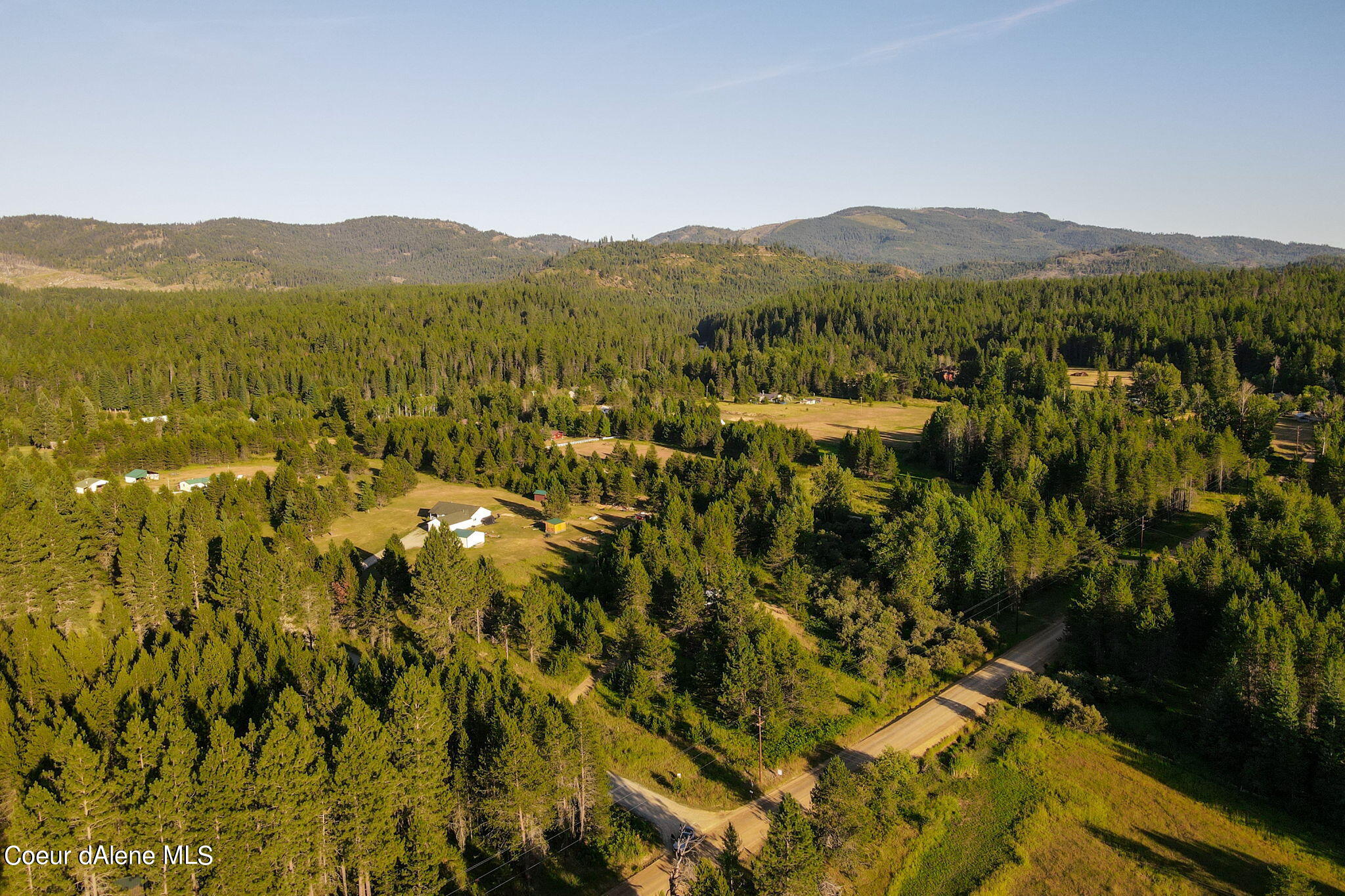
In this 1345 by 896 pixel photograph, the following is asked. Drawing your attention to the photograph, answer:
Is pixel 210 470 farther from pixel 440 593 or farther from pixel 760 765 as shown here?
pixel 760 765

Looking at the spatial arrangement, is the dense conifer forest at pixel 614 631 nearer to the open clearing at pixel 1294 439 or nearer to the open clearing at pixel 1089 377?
the open clearing at pixel 1294 439

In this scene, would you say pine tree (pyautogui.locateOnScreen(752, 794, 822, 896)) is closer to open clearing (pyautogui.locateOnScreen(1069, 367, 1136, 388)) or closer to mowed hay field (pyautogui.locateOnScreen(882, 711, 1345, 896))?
mowed hay field (pyautogui.locateOnScreen(882, 711, 1345, 896))

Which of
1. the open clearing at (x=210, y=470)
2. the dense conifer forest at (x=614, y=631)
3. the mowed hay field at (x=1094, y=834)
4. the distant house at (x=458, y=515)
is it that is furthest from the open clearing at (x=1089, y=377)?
the open clearing at (x=210, y=470)

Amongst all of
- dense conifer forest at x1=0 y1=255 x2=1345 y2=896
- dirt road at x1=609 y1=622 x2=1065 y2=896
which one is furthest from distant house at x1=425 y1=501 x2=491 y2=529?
dirt road at x1=609 y1=622 x2=1065 y2=896

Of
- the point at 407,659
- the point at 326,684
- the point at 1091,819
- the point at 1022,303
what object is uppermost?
the point at 1022,303

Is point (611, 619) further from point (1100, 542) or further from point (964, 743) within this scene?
point (1100, 542)

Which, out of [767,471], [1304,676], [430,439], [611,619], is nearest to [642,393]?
[430,439]

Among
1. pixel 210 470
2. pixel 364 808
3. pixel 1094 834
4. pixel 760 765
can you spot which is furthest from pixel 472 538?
pixel 1094 834
